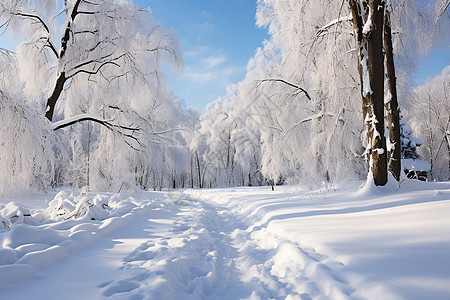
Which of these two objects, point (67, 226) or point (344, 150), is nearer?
point (67, 226)

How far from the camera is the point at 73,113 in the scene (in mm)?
9195

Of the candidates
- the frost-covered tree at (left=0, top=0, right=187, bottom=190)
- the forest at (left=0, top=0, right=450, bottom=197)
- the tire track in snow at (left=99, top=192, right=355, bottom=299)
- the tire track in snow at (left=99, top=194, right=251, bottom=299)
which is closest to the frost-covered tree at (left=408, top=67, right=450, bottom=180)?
the forest at (left=0, top=0, right=450, bottom=197)

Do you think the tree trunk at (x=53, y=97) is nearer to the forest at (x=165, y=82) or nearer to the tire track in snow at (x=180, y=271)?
the forest at (x=165, y=82)

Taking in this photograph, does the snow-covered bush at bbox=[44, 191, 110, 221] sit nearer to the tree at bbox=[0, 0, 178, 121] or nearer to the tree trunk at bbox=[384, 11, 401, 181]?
the tree at bbox=[0, 0, 178, 121]

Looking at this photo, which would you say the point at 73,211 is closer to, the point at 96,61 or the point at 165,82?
the point at 96,61

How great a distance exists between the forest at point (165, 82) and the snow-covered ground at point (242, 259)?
2129 millimetres

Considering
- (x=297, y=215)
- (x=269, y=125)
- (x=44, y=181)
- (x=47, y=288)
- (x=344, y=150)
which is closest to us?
(x=47, y=288)

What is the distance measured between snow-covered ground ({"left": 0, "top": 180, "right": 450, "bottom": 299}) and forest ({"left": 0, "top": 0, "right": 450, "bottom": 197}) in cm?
213

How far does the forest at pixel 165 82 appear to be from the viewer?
18.6ft

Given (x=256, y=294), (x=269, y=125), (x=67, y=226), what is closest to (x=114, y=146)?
(x=67, y=226)

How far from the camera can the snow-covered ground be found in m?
1.92

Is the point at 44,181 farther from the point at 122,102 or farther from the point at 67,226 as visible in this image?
the point at 67,226

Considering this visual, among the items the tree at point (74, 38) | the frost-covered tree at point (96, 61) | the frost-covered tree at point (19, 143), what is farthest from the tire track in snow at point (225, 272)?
the tree at point (74, 38)

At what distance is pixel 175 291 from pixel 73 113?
30.4 ft
